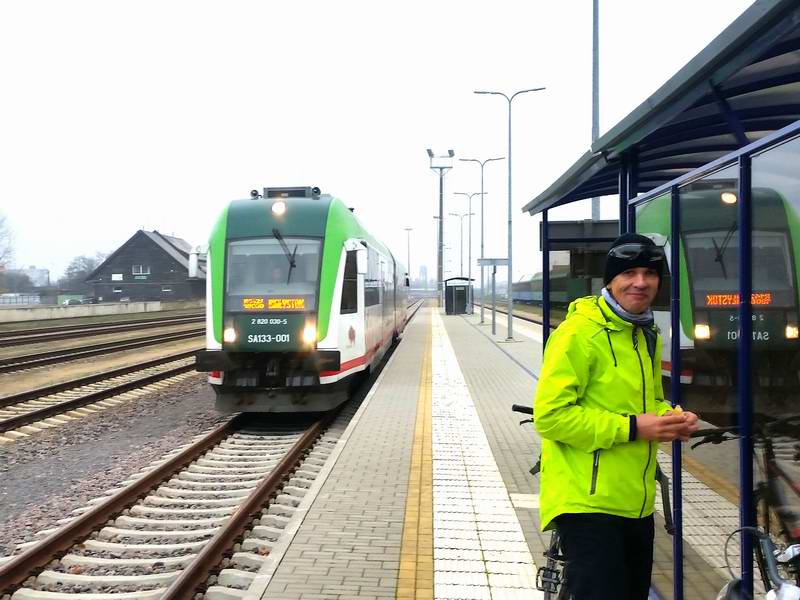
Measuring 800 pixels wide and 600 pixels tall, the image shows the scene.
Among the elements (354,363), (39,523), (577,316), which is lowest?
(39,523)

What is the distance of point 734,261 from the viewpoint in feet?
10.2

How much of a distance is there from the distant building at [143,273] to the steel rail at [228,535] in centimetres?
5966

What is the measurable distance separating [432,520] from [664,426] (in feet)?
10.6

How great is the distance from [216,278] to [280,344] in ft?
4.45

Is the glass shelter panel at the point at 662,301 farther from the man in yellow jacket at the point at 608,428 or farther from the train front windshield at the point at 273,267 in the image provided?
the train front windshield at the point at 273,267

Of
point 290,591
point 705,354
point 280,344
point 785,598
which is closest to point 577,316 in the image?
point 785,598

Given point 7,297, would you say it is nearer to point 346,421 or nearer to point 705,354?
point 346,421

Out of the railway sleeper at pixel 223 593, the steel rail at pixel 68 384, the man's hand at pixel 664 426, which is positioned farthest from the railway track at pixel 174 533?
the steel rail at pixel 68 384

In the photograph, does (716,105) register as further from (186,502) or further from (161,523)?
(186,502)

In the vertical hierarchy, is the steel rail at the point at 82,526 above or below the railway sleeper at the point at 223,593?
above

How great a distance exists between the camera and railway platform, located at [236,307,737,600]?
3.96 metres

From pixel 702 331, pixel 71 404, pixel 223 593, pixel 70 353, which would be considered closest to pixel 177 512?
pixel 223 593

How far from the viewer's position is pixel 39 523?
5730 mm

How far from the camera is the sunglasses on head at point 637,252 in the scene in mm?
2398
